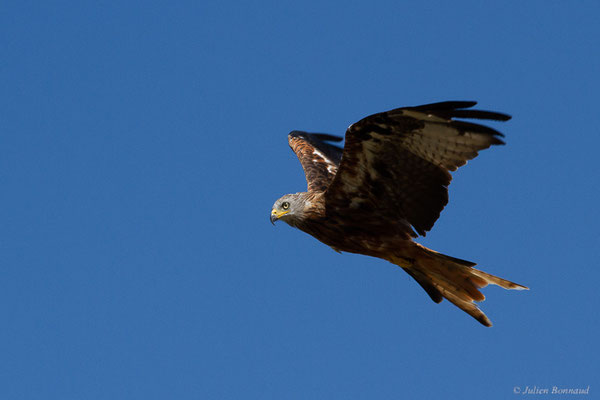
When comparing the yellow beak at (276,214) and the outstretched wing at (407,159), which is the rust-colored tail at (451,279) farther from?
the yellow beak at (276,214)

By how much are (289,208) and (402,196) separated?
138 cm

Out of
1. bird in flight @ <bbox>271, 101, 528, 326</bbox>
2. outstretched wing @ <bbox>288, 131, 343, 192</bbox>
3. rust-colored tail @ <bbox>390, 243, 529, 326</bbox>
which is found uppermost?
outstretched wing @ <bbox>288, 131, 343, 192</bbox>

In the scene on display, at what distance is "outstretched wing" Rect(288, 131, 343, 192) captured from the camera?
35.9ft

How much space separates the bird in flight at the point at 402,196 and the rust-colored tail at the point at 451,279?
11mm

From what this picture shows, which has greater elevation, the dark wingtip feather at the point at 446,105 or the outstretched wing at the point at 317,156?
the outstretched wing at the point at 317,156

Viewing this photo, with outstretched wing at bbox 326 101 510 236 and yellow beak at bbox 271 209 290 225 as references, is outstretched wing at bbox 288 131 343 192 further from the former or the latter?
outstretched wing at bbox 326 101 510 236

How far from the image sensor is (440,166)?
8.67 metres

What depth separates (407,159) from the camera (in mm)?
8789

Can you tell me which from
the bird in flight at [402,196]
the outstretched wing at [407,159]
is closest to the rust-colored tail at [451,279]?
the bird in flight at [402,196]

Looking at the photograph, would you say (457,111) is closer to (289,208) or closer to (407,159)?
(407,159)

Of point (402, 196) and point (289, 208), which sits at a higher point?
point (289, 208)

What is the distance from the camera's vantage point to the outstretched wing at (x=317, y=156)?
10930 millimetres

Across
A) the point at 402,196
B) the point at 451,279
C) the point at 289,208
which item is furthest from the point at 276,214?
the point at 451,279

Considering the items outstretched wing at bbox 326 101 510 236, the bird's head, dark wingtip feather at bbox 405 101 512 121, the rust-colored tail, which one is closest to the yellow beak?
the bird's head
